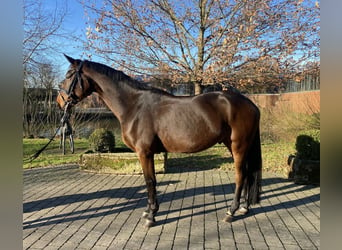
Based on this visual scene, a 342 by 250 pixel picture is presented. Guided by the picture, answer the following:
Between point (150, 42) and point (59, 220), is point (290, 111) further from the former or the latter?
point (59, 220)

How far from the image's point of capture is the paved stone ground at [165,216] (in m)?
2.86

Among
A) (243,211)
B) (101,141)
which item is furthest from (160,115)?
(101,141)

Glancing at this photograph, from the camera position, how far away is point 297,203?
4098mm

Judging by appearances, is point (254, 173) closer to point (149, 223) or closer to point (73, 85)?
point (149, 223)

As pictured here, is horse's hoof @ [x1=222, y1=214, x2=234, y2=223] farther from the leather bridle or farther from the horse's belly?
the leather bridle

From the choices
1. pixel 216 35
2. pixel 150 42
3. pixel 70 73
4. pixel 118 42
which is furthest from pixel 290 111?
pixel 70 73

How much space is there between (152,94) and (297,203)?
2.75m

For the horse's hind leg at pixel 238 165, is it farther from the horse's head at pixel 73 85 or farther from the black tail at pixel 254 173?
the horse's head at pixel 73 85

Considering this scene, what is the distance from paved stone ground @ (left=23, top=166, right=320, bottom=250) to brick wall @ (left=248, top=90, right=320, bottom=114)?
12.2 ft

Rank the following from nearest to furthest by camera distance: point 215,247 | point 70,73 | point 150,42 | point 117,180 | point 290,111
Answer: point 215,247 < point 70,73 < point 117,180 < point 150,42 < point 290,111

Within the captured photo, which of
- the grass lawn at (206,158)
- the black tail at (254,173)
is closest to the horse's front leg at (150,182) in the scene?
the black tail at (254,173)

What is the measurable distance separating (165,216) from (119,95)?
67.4 inches

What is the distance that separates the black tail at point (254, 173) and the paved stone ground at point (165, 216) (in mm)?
232

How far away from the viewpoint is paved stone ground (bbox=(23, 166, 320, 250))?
286 centimetres
